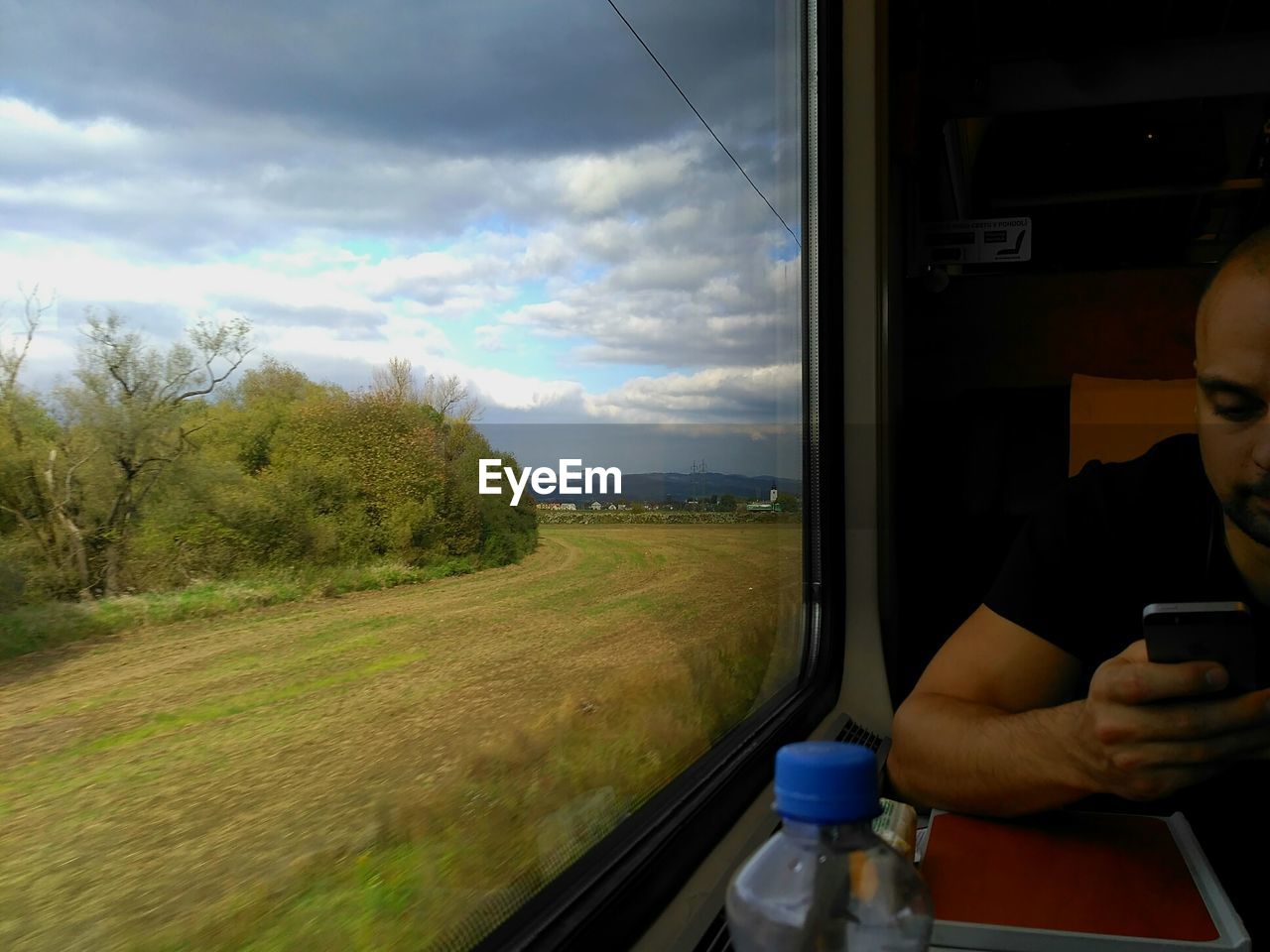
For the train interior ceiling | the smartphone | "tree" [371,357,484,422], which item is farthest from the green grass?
the train interior ceiling

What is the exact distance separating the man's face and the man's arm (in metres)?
0.37

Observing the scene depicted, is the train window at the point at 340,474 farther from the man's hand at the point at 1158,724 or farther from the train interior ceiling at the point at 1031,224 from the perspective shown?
the train interior ceiling at the point at 1031,224

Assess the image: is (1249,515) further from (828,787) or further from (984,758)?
(828,787)

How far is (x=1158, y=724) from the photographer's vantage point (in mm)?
1209

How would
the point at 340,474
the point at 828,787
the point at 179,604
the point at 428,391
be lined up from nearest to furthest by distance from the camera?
the point at 828,787 < the point at 179,604 < the point at 340,474 < the point at 428,391

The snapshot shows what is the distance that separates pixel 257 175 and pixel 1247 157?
88.1 inches

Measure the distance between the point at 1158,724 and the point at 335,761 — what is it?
3.18 feet

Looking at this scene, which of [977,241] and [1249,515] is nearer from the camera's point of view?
[1249,515]

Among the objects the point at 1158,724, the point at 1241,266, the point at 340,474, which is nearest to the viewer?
the point at 340,474

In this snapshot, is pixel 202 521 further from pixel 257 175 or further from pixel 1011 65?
pixel 1011 65

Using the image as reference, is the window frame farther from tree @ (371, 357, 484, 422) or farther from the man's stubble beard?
the man's stubble beard

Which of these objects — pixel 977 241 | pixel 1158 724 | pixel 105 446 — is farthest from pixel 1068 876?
pixel 977 241

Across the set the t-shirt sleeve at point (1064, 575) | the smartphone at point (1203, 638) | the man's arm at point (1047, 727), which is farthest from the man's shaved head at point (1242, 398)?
the smartphone at point (1203, 638)

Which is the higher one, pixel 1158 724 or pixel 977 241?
pixel 977 241
